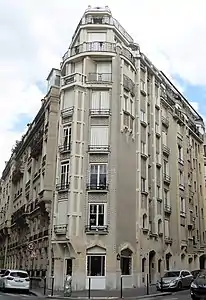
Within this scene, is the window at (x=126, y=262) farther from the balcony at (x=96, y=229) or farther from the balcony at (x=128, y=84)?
the balcony at (x=128, y=84)

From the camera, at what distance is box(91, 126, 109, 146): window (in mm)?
34344

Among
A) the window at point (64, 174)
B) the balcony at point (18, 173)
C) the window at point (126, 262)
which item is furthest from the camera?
the balcony at point (18, 173)

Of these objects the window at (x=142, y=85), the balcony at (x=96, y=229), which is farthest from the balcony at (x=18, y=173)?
the balcony at (x=96, y=229)

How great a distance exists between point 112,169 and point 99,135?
10.4ft

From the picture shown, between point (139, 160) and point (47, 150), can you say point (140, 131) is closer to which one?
point (139, 160)

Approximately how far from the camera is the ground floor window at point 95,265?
31219 mm

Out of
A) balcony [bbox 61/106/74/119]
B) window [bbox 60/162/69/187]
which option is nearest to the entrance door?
window [bbox 60/162/69/187]

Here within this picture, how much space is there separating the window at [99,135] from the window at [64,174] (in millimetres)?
2848

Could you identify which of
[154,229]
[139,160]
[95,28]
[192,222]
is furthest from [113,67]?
[192,222]

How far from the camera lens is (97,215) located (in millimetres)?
32469

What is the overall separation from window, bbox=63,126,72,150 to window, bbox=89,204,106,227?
542 centimetres

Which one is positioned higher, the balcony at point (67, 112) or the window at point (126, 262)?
the balcony at point (67, 112)

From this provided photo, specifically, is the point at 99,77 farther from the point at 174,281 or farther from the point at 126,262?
the point at 174,281

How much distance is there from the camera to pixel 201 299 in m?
19.2
